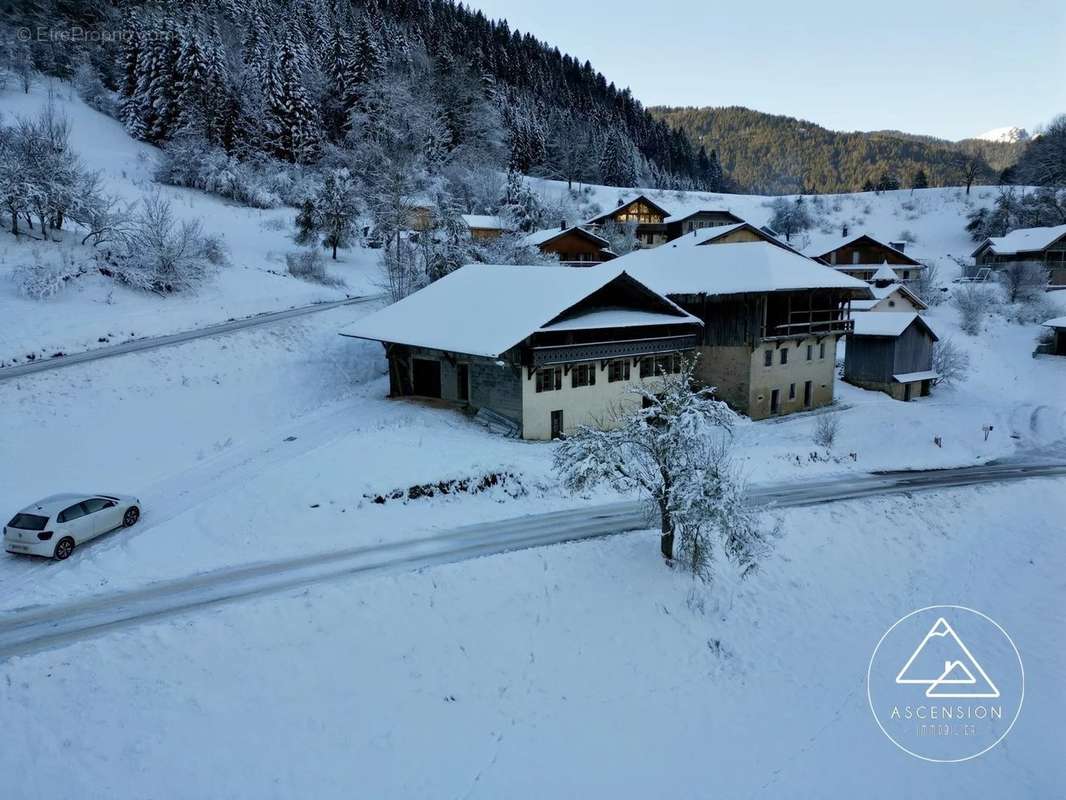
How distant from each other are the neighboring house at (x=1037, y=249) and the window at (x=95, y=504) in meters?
84.7

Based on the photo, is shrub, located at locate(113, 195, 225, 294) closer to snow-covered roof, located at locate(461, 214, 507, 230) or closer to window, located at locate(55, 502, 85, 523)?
window, located at locate(55, 502, 85, 523)

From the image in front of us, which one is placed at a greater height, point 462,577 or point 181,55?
point 181,55

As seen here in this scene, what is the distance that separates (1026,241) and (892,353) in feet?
158

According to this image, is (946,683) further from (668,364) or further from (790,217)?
(790,217)

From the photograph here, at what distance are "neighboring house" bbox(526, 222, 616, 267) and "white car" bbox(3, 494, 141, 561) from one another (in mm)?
47347

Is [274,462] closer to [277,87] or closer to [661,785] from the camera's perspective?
[661,785]

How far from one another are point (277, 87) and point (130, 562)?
3105 inches

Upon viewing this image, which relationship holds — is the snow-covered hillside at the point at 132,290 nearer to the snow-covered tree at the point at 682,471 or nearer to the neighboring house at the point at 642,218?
the snow-covered tree at the point at 682,471

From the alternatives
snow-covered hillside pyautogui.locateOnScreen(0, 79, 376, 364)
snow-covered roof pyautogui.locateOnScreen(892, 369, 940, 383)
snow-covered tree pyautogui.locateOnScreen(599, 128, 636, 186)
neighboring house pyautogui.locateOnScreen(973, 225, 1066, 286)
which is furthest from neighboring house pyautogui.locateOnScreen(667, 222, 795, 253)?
snow-covered tree pyautogui.locateOnScreen(599, 128, 636, 186)

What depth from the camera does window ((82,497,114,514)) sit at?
62.4 ft

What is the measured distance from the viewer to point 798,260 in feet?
129

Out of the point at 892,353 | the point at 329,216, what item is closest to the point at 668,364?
the point at 892,353

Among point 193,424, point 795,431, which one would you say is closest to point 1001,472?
point 795,431

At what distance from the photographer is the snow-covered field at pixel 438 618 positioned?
12.9 m
